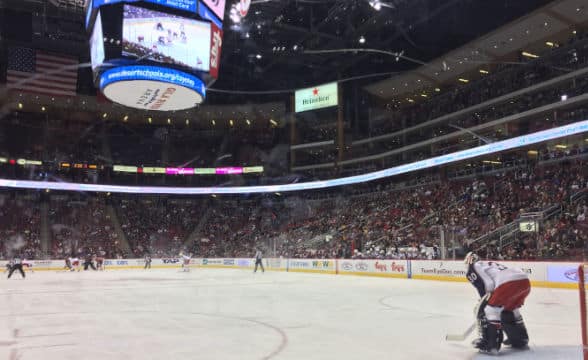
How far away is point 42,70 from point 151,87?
17035 millimetres

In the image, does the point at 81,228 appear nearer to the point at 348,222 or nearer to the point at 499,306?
the point at 348,222

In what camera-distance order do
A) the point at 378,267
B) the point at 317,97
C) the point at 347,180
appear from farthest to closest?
1. the point at 317,97
2. the point at 347,180
3. the point at 378,267

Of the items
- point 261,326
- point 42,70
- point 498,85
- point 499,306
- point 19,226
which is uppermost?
point 42,70

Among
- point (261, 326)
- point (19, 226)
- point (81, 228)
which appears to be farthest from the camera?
point (81, 228)

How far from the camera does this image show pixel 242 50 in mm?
32750

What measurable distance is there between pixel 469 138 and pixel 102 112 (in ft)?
107

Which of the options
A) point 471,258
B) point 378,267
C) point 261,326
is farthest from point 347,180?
point 471,258

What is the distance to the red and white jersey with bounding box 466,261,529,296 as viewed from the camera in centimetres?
639

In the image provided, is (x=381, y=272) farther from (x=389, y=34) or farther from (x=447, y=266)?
(x=389, y=34)

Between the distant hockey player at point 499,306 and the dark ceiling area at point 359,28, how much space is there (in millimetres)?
18256

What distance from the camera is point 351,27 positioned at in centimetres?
2894

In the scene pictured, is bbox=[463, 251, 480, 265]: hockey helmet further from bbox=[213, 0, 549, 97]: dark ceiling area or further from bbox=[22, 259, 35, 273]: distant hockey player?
bbox=[22, 259, 35, 273]: distant hockey player

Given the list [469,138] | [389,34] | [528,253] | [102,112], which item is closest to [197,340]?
[528,253]

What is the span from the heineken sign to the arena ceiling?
15.8ft
